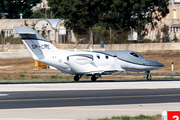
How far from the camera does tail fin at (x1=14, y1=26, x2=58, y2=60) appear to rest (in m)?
33.1

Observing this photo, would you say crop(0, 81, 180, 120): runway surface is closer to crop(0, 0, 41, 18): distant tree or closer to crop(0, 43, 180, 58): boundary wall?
crop(0, 43, 180, 58): boundary wall

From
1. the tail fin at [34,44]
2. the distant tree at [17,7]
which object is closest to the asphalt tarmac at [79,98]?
the tail fin at [34,44]

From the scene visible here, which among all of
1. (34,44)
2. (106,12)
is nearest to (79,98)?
(34,44)

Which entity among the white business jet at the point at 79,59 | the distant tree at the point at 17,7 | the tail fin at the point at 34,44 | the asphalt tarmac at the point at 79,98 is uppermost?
the distant tree at the point at 17,7

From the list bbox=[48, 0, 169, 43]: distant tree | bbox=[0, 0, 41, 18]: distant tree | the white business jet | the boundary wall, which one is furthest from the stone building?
the white business jet

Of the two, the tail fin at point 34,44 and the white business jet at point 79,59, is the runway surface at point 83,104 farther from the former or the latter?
the tail fin at point 34,44

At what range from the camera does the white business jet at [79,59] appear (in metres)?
32.7

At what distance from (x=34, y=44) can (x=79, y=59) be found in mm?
4188

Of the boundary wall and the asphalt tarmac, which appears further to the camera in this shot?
the boundary wall

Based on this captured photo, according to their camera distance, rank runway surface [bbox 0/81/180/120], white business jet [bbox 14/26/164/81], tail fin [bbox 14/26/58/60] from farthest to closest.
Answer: tail fin [bbox 14/26/58/60] < white business jet [bbox 14/26/164/81] < runway surface [bbox 0/81/180/120]

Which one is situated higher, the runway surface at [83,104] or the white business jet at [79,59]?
the white business jet at [79,59]

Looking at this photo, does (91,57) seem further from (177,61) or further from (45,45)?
(177,61)

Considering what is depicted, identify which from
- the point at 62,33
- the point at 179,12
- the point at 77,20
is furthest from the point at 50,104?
the point at 179,12

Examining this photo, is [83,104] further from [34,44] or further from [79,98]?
[34,44]
